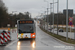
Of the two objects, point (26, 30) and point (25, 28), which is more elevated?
point (25, 28)

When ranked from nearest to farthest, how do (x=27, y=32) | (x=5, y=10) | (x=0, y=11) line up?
1. (x=27, y=32)
2. (x=0, y=11)
3. (x=5, y=10)

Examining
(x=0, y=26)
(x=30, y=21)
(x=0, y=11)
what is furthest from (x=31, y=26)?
(x=0, y=26)

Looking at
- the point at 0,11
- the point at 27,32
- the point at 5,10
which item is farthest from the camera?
the point at 5,10

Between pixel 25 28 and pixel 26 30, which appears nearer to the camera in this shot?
pixel 26 30

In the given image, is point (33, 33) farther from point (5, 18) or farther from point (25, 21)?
point (5, 18)

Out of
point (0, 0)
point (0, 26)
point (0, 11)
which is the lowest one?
point (0, 26)

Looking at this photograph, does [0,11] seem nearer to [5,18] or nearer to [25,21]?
[5,18]

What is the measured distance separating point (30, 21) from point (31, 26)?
2.64 feet

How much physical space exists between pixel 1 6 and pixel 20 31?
61096 mm

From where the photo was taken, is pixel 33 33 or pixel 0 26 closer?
pixel 33 33

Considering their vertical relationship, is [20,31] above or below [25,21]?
below

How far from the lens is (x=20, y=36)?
21.8m

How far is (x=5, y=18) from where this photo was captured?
84.3 meters

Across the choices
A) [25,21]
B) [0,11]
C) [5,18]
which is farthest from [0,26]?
[25,21]
